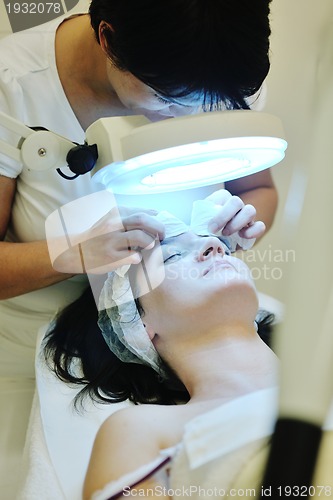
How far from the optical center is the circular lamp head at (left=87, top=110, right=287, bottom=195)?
771 mm

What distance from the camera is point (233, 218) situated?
41.2 inches

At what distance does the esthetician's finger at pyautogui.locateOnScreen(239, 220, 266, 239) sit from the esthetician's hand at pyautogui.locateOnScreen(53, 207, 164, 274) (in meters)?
0.15

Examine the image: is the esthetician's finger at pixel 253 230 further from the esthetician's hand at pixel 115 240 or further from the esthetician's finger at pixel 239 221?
the esthetician's hand at pixel 115 240

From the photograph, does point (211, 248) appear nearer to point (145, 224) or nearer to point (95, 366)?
point (145, 224)

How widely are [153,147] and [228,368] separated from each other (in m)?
0.35

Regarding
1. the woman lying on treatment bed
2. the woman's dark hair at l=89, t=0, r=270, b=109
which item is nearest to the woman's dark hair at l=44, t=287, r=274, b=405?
the woman lying on treatment bed

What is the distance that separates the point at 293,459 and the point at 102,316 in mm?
537

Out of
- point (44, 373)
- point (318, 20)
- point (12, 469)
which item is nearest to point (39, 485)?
point (12, 469)

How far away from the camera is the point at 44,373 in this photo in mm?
1050

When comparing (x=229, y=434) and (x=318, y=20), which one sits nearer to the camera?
(x=229, y=434)

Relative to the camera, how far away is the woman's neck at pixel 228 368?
2.79 feet

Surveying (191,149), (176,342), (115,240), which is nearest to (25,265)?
(115,240)

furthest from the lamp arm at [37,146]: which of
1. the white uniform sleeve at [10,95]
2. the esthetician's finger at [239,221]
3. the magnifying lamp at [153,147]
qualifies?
the esthetician's finger at [239,221]

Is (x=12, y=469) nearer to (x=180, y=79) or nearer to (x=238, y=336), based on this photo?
(x=238, y=336)
